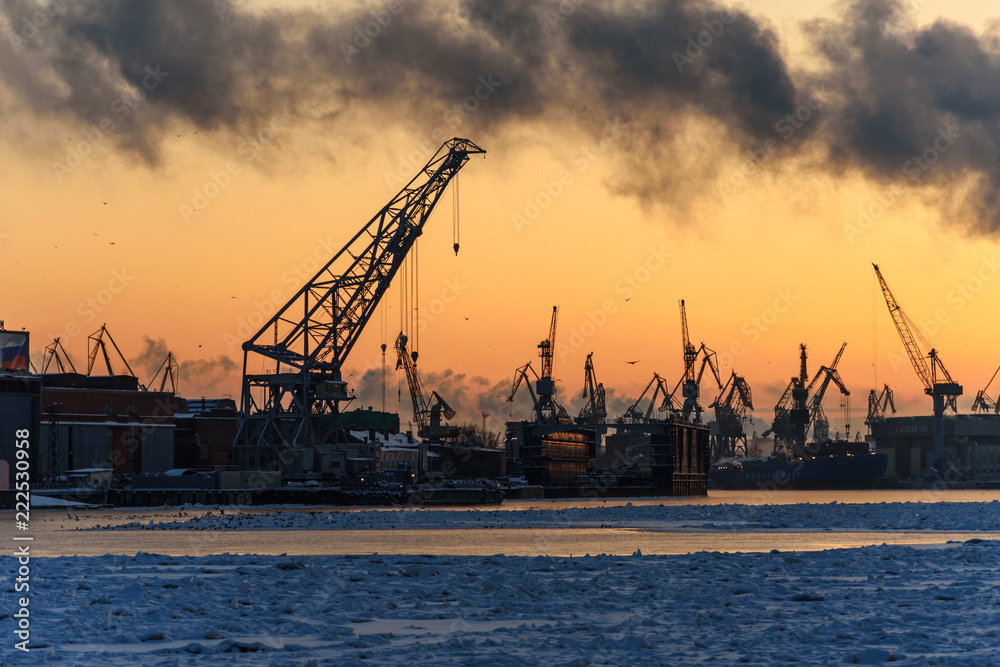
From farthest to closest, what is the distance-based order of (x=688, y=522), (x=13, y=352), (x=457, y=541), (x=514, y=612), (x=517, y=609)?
(x=13, y=352) < (x=688, y=522) < (x=457, y=541) < (x=517, y=609) < (x=514, y=612)

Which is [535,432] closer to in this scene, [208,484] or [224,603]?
[208,484]

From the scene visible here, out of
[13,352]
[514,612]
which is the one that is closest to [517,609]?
[514,612]

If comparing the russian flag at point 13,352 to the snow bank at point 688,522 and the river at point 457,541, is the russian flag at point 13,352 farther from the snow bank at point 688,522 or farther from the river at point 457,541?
the river at point 457,541

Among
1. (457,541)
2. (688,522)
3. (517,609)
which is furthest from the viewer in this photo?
(688,522)

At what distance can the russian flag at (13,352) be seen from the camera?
100250 millimetres

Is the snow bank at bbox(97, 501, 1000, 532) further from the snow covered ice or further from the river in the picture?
the snow covered ice

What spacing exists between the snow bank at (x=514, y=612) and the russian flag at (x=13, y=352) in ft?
261

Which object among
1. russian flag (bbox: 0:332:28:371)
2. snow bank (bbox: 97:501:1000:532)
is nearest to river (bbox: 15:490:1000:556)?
snow bank (bbox: 97:501:1000:532)

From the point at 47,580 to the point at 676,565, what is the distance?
15410mm

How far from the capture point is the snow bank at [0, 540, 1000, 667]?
1595 centimetres

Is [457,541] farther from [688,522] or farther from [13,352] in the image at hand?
[13,352]

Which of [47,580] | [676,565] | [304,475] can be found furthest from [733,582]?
[304,475]

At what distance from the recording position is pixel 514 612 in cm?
1983

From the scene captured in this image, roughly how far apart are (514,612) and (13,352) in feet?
308
